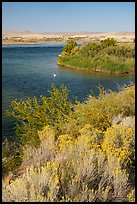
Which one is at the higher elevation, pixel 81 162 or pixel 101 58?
pixel 101 58

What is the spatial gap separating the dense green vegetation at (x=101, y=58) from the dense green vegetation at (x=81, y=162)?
654 inches

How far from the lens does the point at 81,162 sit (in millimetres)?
3695

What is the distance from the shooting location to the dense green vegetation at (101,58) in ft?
76.6

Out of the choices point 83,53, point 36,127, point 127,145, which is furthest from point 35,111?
point 83,53

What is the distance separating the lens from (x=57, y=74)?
20.9 metres

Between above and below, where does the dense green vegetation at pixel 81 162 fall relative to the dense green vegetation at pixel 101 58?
below

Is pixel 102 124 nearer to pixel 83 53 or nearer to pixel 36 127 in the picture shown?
pixel 36 127

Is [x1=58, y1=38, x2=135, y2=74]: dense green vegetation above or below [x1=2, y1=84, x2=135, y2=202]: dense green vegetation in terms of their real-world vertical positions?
above

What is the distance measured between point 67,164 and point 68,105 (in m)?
3.99

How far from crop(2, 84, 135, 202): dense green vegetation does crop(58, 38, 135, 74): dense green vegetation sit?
16605mm

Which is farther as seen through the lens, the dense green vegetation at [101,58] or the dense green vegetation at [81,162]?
the dense green vegetation at [101,58]

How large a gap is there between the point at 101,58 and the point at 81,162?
21.7 meters

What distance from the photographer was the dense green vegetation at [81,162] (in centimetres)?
326

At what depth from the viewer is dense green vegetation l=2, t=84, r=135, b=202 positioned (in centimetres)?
326
